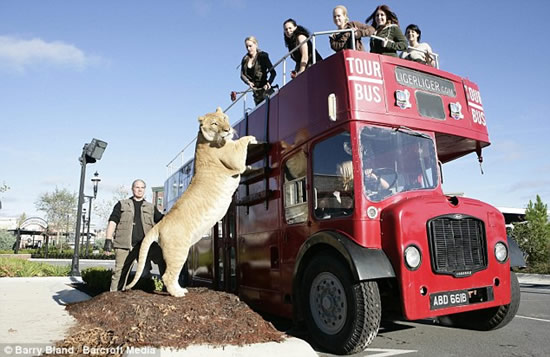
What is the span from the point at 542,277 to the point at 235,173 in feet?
55.0

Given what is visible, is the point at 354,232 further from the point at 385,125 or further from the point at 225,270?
the point at 225,270

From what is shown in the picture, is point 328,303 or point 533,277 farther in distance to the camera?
point 533,277

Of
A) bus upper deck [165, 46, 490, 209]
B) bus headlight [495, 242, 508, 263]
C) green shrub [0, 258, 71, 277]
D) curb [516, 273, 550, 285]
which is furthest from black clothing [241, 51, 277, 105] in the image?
curb [516, 273, 550, 285]

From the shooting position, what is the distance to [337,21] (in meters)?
6.14

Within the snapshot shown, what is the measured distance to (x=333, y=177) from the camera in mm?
4887

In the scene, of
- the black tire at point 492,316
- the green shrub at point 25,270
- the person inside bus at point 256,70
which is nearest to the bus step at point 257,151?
the person inside bus at point 256,70

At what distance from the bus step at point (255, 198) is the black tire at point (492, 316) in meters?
3.21

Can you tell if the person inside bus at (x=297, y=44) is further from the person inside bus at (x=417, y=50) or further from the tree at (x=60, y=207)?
the tree at (x=60, y=207)

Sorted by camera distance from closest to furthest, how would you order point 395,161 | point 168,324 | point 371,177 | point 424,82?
point 168,324, point 371,177, point 395,161, point 424,82

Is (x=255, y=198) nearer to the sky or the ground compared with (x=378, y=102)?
nearer to the ground

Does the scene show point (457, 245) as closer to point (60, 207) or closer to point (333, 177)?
point (333, 177)

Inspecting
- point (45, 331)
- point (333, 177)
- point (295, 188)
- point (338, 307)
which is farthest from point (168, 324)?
point (333, 177)

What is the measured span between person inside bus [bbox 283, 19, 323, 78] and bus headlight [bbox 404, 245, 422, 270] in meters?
3.20

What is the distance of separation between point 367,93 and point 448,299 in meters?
2.47
